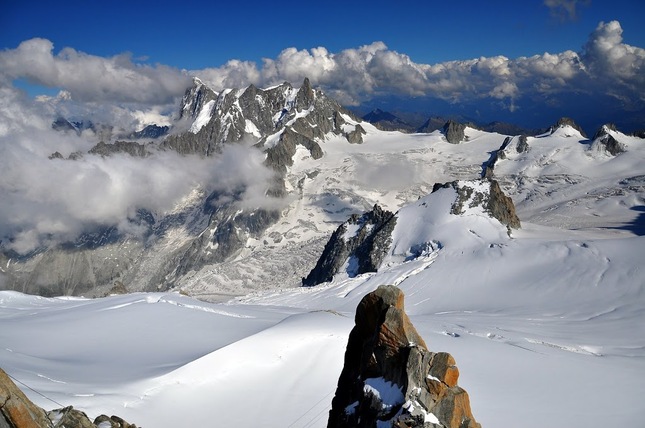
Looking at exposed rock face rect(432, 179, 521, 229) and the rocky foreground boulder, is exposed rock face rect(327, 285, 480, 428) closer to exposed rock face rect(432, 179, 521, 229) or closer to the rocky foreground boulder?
the rocky foreground boulder

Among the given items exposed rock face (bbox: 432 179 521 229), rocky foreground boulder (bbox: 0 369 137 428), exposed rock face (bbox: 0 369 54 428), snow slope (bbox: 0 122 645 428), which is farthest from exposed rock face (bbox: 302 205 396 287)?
exposed rock face (bbox: 0 369 54 428)

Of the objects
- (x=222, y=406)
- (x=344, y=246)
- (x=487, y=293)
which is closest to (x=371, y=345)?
(x=222, y=406)

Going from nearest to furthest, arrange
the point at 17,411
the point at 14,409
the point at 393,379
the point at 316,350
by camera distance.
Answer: the point at 14,409
the point at 17,411
the point at 393,379
the point at 316,350

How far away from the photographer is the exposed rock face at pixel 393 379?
16.2 metres

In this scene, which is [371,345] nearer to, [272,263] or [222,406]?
[222,406]

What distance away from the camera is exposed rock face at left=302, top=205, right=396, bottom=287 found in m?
108

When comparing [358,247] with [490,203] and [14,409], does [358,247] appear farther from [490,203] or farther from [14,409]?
[14,409]

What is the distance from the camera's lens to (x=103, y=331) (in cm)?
4041

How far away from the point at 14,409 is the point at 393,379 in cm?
1251

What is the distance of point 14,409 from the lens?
48.4 ft

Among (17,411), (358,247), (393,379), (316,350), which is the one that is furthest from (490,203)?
(17,411)

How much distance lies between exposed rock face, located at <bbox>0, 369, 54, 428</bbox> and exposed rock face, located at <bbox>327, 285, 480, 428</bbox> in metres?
10.8

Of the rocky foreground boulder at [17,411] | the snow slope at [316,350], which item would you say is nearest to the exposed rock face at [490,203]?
the snow slope at [316,350]

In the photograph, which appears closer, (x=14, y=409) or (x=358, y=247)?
(x=14, y=409)
